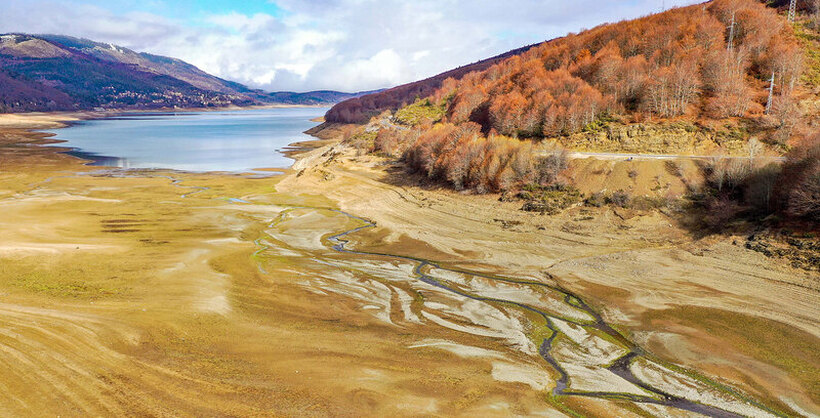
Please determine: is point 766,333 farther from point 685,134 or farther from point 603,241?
point 685,134

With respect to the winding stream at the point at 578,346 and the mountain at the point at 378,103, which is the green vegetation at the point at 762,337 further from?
the mountain at the point at 378,103

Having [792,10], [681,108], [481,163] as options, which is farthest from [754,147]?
[792,10]

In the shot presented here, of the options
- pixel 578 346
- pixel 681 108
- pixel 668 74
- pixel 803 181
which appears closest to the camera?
pixel 578 346

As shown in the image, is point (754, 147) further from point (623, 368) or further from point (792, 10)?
point (792, 10)

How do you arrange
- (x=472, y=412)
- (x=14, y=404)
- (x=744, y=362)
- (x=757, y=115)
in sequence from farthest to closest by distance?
(x=757, y=115) → (x=744, y=362) → (x=472, y=412) → (x=14, y=404)

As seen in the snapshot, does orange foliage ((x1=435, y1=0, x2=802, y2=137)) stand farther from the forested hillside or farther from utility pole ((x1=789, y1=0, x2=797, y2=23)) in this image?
utility pole ((x1=789, y1=0, x2=797, y2=23))

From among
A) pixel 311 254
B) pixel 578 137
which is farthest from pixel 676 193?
pixel 311 254

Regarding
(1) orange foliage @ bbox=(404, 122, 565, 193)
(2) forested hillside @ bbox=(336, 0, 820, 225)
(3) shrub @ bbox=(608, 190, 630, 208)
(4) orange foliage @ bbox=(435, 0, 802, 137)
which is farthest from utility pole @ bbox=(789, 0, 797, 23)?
(3) shrub @ bbox=(608, 190, 630, 208)

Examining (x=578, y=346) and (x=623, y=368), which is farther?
(x=578, y=346)

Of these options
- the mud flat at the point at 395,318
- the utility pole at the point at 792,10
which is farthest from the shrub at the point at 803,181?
the utility pole at the point at 792,10
